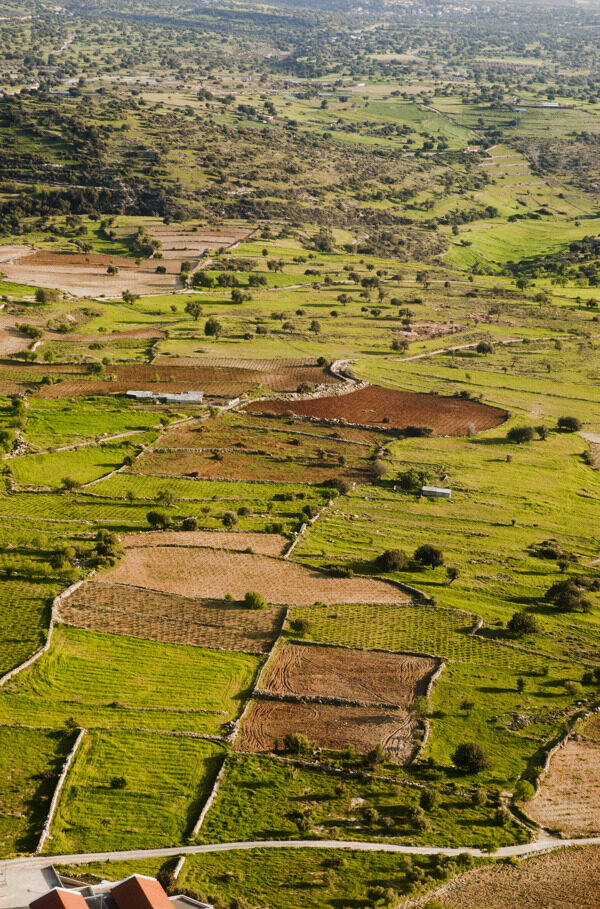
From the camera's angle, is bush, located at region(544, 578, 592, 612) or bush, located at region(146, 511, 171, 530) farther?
bush, located at region(146, 511, 171, 530)

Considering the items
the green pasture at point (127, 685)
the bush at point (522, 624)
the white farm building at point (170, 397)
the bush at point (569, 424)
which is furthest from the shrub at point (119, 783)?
the bush at point (569, 424)

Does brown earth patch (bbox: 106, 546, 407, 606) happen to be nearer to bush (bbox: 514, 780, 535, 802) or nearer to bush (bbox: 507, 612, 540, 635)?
bush (bbox: 507, 612, 540, 635)

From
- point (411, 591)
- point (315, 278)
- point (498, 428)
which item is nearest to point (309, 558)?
point (411, 591)

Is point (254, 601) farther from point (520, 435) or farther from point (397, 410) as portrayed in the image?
point (397, 410)

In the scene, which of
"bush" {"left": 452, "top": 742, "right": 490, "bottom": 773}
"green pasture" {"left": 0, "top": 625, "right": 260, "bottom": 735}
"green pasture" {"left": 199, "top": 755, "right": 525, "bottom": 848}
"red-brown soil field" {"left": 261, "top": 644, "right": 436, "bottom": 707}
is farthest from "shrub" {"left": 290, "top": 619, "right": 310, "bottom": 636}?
"bush" {"left": 452, "top": 742, "right": 490, "bottom": 773}

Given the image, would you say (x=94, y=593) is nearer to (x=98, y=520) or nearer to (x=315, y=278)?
(x=98, y=520)

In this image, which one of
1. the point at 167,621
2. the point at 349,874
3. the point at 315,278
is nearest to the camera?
the point at 349,874
